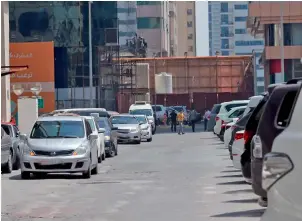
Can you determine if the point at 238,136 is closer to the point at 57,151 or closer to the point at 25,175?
the point at 57,151

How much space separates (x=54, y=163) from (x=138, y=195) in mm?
4712

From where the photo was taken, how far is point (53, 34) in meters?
67.6

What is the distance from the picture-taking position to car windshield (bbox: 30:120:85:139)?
73.2 ft

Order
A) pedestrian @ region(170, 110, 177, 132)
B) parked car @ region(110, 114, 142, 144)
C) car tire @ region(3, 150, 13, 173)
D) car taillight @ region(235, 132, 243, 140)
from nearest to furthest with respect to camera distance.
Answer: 1. car taillight @ region(235, 132, 243, 140)
2. car tire @ region(3, 150, 13, 173)
3. parked car @ region(110, 114, 142, 144)
4. pedestrian @ region(170, 110, 177, 132)

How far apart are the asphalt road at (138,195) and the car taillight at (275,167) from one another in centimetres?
769

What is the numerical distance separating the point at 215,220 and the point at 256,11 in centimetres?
5455

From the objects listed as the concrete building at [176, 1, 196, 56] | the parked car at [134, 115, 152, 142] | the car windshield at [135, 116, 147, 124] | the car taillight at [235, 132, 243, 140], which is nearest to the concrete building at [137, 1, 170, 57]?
the concrete building at [176, 1, 196, 56]

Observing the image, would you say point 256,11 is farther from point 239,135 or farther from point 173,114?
point 239,135

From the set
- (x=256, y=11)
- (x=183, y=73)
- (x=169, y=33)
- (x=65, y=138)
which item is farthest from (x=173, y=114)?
(x=169, y=33)

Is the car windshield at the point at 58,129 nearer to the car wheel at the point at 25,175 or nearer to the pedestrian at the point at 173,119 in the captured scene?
the car wheel at the point at 25,175

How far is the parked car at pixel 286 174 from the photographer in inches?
184

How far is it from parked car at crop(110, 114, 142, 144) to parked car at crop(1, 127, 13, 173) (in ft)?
58.2

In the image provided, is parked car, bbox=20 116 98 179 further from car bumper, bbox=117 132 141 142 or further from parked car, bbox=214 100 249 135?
car bumper, bbox=117 132 141 142

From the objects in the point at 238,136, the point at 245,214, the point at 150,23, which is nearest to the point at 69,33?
the point at 238,136
